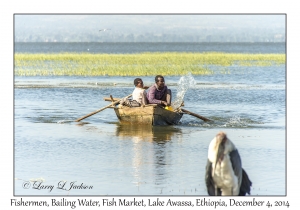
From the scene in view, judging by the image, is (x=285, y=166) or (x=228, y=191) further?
(x=285, y=166)

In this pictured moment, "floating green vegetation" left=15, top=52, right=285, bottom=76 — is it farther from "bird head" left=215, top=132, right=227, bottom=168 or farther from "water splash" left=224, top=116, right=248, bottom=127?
"bird head" left=215, top=132, right=227, bottom=168

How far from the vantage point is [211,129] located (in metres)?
14.7

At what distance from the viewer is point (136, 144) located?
1248 cm

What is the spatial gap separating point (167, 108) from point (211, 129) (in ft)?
3.58

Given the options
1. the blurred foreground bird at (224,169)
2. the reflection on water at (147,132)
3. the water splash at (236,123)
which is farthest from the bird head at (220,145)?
the water splash at (236,123)

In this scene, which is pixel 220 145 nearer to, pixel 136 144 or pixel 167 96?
pixel 136 144

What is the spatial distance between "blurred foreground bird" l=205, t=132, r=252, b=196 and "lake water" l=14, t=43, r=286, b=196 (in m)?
1.50

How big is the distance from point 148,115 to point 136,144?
2108mm

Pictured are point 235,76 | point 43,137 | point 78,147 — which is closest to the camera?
point 78,147

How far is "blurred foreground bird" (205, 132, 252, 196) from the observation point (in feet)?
21.8

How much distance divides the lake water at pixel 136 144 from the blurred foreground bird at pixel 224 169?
4.91ft
